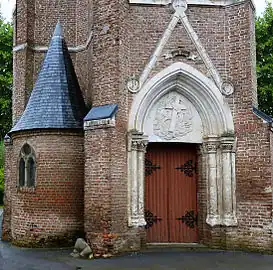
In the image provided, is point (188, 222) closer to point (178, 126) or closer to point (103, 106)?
point (178, 126)

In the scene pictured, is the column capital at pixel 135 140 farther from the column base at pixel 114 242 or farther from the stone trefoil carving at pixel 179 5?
the stone trefoil carving at pixel 179 5

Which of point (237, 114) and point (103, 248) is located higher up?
point (237, 114)

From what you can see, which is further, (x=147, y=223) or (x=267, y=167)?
(x=147, y=223)

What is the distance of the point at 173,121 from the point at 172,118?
86 mm

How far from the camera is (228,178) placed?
10.4 meters

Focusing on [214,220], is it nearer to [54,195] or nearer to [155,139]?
[155,139]

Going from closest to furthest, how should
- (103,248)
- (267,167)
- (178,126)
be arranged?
(103,248)
(267,167)
(178,126)

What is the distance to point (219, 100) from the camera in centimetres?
1062

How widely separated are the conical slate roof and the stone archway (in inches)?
73.2

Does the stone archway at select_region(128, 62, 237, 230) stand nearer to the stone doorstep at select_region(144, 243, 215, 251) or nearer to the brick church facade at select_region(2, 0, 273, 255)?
the brick church facade at select_region(2, 0, 273, 255)

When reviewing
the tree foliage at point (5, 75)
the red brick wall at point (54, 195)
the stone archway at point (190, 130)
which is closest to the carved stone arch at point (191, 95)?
the stone archway at point (190, 130)

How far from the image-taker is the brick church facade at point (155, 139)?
32.9ft

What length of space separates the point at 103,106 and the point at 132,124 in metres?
0.86

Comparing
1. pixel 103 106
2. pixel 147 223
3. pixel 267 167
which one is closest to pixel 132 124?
pixel 103 106
